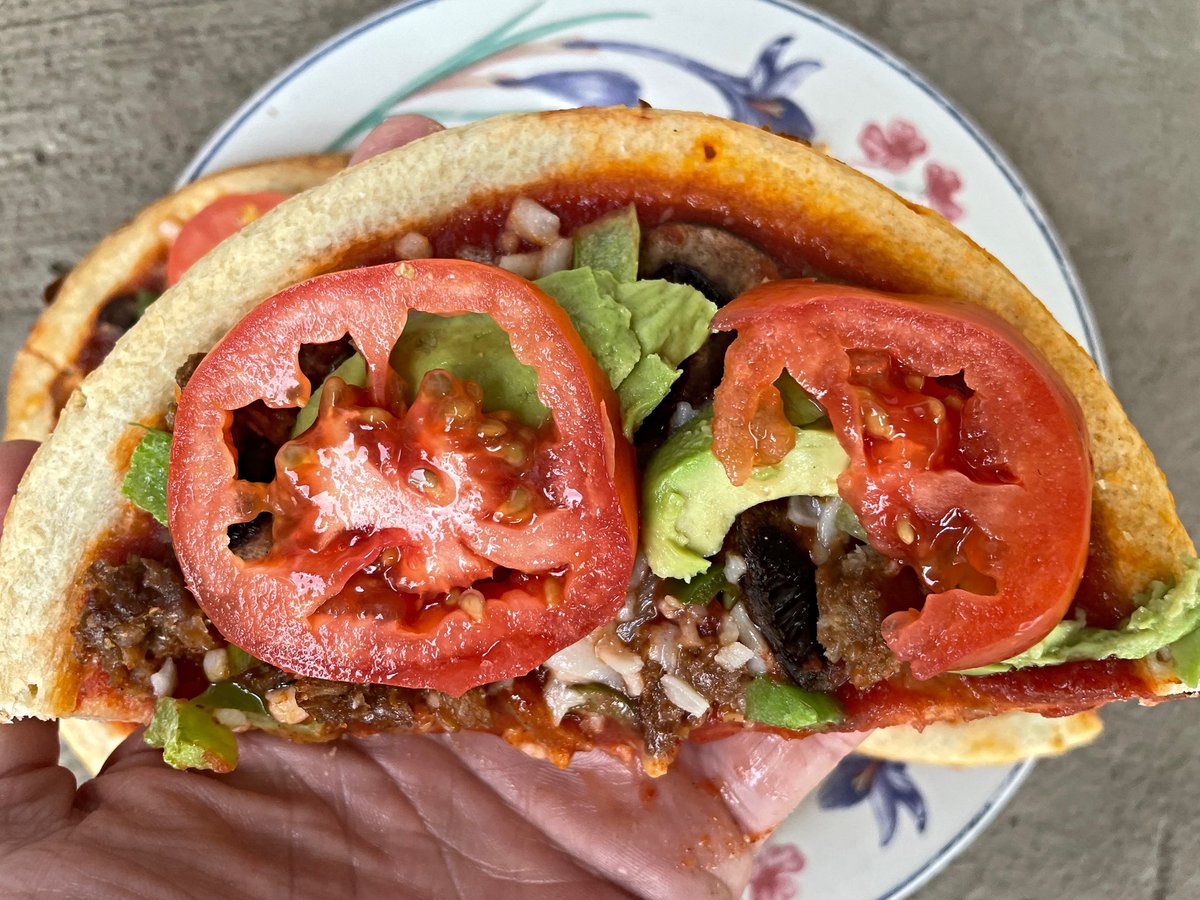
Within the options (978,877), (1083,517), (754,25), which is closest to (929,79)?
(754,25)

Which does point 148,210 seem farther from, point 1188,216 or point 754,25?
point 1188,216

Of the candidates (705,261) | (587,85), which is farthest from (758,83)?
(705,261)

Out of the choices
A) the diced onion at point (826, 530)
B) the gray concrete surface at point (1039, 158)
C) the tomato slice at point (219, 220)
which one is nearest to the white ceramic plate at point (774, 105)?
the tomato slice at point (219, 220)

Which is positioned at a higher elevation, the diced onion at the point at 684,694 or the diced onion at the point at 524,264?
the diced onion at the point at 524,264

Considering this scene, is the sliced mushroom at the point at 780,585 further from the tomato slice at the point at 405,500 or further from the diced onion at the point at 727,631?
the tomato slice at the point at 405,500

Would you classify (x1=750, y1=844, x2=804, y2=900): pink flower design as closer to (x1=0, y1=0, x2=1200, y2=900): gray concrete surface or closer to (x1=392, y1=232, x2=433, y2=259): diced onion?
(x1=0, y1=0, x2=1200, y2=900): gray concrete surface
